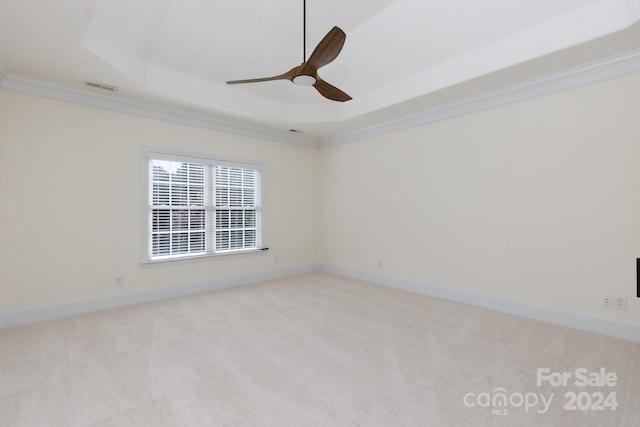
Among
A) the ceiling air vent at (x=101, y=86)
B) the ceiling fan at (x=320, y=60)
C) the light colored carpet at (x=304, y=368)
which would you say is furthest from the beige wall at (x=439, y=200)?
the ceiling fan at (x=320, y=60)

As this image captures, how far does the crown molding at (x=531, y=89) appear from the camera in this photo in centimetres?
289

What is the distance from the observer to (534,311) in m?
3.40

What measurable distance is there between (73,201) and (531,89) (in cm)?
553

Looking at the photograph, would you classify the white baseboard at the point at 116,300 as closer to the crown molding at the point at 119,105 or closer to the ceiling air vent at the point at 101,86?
the crown molding at the point at 119,105

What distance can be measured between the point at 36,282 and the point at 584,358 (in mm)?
5498

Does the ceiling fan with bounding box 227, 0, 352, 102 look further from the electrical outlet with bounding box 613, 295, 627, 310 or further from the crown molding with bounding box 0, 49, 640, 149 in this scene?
the electrical outlet with bounding box 613, 295, 627, 310

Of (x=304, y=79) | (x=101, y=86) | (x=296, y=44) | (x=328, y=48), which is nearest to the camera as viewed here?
(x=328, y=48)

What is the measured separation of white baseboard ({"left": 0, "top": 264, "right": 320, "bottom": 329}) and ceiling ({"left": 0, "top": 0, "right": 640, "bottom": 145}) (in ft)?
8.15

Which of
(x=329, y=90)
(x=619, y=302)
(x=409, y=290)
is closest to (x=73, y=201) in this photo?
(x=329, y=90)

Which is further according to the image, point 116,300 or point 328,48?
point 116,300

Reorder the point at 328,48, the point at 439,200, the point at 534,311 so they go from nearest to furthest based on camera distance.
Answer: the point at 328,48 < the point at 534,311 < the point at 439,200

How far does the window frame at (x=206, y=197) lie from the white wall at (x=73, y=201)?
0.26ft

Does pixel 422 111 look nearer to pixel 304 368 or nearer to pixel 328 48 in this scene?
pixel 328 48

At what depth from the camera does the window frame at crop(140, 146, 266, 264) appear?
406 cm
